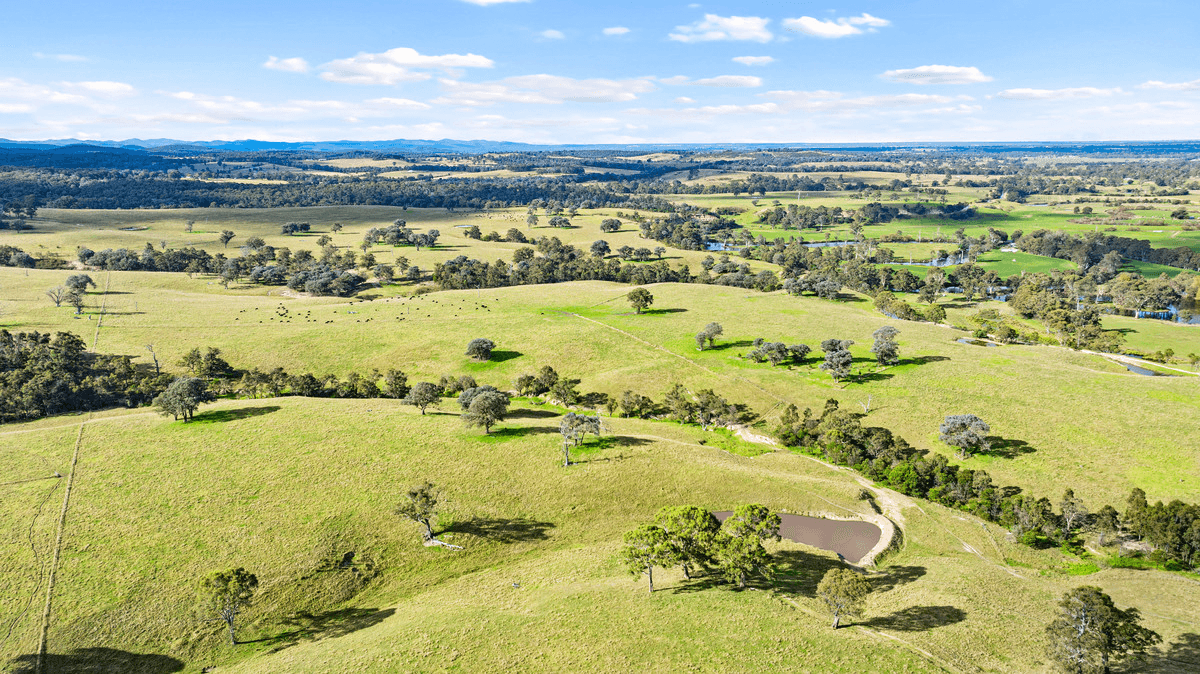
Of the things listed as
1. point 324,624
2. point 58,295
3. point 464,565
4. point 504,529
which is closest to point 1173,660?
point 504,529

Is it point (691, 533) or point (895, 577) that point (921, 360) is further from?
point (691, 533)

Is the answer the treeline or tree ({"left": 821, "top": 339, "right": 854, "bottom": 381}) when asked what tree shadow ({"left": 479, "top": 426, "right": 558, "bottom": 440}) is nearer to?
the treeline

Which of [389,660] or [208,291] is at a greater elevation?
[208,291]

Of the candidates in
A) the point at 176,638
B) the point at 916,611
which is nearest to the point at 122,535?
the point at 176,638

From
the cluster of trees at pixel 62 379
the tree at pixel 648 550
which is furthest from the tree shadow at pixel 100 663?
the cluster of trees at pixel 62 379

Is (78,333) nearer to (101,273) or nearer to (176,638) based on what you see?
(101,273)

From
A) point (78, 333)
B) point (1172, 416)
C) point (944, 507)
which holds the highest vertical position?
point (78, 333)
